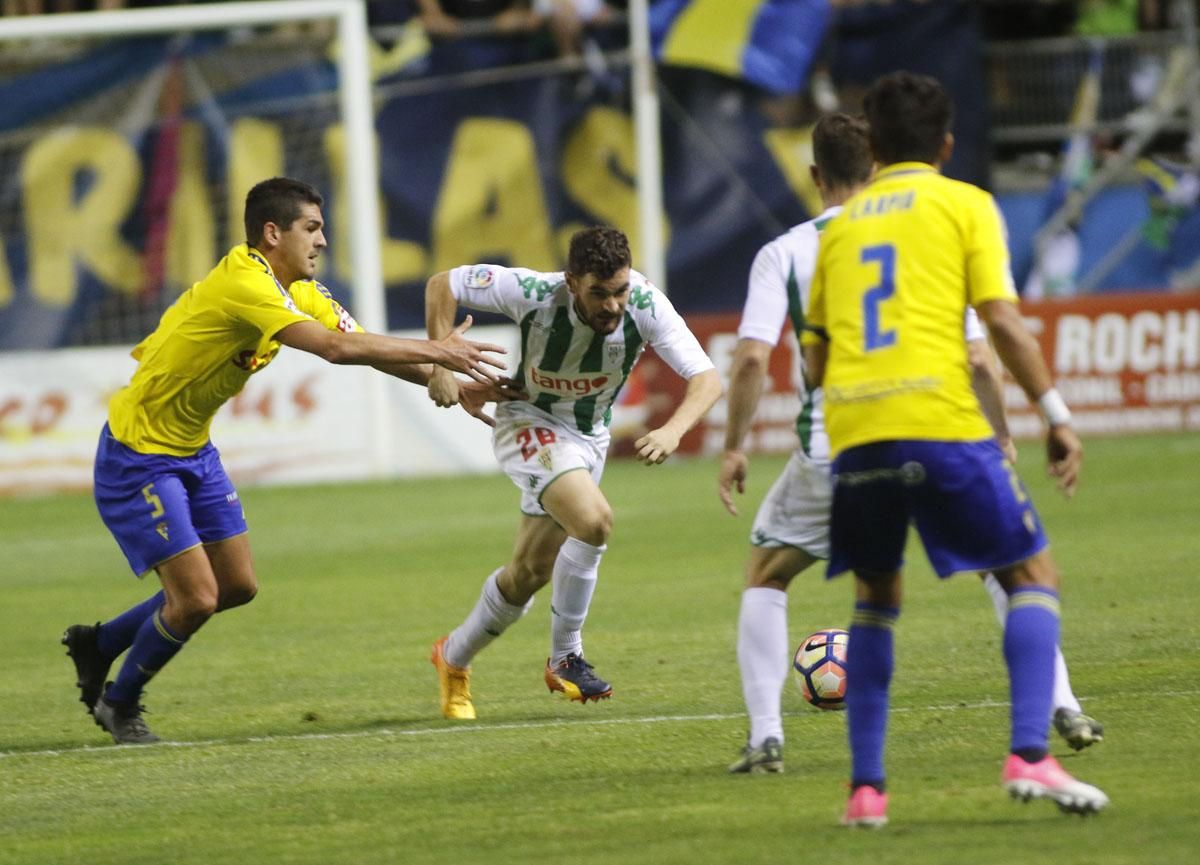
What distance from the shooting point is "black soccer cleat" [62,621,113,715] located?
780 cm

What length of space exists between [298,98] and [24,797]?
1543 centimetres

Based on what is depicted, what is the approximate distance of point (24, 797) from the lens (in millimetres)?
6375

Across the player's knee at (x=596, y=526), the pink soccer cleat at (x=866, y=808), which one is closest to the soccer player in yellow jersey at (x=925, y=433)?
the pink soccer cleat at (x=866, y=808)

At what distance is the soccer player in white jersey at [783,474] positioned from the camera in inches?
236

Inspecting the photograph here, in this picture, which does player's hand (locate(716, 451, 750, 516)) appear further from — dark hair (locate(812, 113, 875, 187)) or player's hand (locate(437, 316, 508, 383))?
player's hand (locate(437, 316, 508, 383))

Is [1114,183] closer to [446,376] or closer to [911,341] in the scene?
[446,376]

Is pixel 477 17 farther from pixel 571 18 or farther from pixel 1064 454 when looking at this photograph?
pixel 1064 454

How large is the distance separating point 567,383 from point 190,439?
1487mm

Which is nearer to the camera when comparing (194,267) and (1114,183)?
(194,267)

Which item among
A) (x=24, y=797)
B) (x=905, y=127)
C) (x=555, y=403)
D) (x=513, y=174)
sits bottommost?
(x=24, y=797)

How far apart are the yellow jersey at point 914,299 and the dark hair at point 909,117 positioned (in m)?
0.06

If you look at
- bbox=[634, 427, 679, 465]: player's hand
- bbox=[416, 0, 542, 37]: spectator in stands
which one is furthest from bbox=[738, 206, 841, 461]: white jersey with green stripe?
bbox=[416, 0, 542, 37]: spectator in stands

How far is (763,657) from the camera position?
6125mm

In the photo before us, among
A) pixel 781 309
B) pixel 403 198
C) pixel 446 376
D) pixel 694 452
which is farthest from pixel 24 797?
pixel 403 198
